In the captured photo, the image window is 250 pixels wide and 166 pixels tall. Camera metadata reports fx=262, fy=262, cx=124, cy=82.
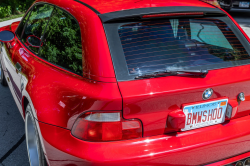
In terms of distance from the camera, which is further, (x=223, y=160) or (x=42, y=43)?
(x=42, y=43)

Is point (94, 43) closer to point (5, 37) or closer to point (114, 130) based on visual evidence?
point (114, 130)

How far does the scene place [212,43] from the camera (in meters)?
2.30

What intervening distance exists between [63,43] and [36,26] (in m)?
0.96

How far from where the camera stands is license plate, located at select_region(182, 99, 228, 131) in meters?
1.82

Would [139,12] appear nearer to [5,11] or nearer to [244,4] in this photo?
[244,4]

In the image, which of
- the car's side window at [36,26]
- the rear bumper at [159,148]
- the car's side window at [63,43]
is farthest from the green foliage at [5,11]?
the rear bumper at [159,148]

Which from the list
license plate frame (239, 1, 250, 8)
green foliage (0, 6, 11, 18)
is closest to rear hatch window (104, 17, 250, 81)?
license plate frame (239, 1, 250, 8)

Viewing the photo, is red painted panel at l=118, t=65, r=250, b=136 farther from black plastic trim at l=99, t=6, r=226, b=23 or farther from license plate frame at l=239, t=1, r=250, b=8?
license plate frame at l=239, t=1, r=250, b=8

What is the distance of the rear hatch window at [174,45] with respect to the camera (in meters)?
1.85

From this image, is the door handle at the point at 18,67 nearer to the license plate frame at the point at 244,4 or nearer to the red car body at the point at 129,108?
the red car body at the point at 129,108

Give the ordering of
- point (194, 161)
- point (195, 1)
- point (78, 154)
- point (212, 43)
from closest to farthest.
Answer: point (78, 154), point (194, 161), point (212, 43), point (195, 1)

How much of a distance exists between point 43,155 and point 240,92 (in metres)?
1.63

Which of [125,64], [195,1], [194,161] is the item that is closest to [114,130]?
[125,64]

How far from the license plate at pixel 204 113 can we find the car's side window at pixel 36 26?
65.4 inches
